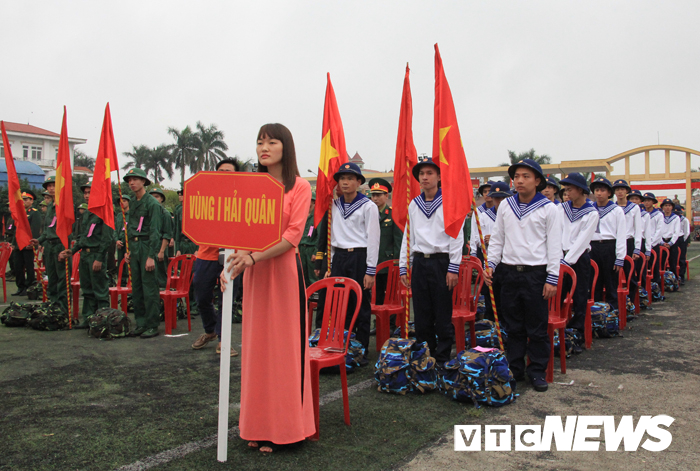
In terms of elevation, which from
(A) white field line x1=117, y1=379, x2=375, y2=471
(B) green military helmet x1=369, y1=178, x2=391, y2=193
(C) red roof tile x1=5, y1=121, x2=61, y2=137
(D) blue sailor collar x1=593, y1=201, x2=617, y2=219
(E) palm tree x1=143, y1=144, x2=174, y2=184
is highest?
(C) red roof tile x1=5, y1=121, x2=61, y2=137

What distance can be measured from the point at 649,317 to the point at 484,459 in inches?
257

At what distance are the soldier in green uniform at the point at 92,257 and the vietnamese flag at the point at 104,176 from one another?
15.2 inches

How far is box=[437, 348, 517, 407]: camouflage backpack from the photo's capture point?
4.20 metres

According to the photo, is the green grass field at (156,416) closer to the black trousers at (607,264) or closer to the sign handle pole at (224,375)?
the sign handle pole at (224,375)

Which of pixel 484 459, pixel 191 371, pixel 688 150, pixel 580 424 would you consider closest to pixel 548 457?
pixel 484 459

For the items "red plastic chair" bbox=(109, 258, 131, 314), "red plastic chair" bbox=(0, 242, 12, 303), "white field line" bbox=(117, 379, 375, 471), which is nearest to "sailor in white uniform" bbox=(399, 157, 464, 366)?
"white field line" bbox=(117, 379, 375, 471)

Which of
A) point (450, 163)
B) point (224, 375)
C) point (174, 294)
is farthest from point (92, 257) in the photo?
point (224, 375)

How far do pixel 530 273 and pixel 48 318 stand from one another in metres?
6.58

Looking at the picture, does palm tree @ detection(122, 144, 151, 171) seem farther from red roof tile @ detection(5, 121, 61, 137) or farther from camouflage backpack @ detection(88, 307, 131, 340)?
camouflage backpack @ detection(88, 307, 131, 340)

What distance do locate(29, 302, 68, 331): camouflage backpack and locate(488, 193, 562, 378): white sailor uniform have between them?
246 inches

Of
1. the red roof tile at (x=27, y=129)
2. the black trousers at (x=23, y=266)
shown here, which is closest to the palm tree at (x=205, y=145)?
the red roof tile at (x=27, y=129)

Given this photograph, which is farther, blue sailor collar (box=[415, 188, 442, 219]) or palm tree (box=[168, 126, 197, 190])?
palm tree (box=[168, 126, 197, 190])

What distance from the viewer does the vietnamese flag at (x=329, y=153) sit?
20.0 ft

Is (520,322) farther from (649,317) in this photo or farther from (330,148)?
(649,317)
